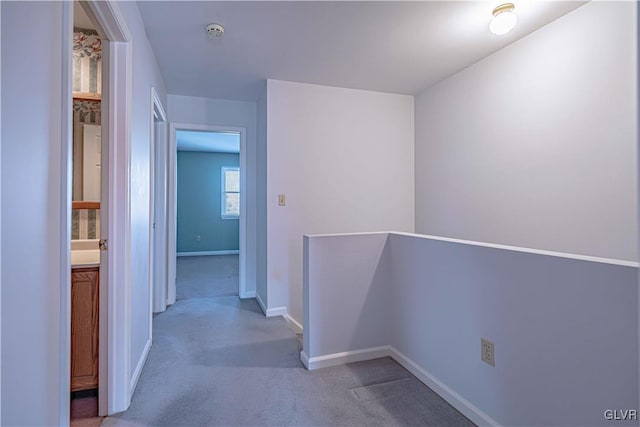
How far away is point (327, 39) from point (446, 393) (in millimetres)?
2507

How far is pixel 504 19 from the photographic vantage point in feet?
6.67

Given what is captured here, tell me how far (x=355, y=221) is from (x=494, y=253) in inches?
82.2

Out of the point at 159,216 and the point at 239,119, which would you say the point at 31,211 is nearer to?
the point at 159,216

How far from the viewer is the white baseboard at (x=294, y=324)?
2.97m

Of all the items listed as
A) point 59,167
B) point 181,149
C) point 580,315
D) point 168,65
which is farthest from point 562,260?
point 181,149

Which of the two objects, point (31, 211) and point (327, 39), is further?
point (327, 39)

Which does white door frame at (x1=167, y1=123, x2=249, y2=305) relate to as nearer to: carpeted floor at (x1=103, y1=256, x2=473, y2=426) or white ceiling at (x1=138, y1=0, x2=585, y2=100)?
white ceiling at (x1=138, y1=0, x2=585, y2=100)

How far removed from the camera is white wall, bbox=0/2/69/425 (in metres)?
0.75

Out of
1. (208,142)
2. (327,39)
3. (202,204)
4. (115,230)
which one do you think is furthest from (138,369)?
(202,204)

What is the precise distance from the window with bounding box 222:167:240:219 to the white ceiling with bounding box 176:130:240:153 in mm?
526

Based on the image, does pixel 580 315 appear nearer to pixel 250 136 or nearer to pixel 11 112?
pixel 11 112

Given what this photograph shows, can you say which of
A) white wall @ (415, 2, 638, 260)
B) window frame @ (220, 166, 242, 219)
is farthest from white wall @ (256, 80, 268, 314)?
window frame @ (220, 166, 242, 219)

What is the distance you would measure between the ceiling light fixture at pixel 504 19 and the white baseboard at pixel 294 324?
2.77 meters

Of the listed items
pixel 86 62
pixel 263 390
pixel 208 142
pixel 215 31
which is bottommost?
pixel 263 390
